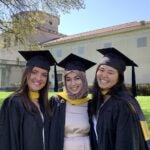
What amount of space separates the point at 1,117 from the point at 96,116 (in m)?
1.13

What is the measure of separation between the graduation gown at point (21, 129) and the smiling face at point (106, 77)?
814 mm

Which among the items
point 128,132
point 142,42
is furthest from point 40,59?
point 142,42

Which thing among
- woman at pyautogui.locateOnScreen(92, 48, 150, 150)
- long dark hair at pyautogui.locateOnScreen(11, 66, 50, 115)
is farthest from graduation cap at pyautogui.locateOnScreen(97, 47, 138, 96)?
long dark hair at pyautogui.locateOnScreen(11, 66, 50, 115)

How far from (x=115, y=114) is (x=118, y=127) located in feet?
0.52

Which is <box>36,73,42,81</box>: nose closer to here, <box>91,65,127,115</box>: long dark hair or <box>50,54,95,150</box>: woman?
<box>50,54,95,150</box>: woman

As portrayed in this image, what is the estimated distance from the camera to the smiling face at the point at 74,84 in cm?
466

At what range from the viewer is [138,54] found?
35094 mm

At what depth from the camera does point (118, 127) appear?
4.09 metres

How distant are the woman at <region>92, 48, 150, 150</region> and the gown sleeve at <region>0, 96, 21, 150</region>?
0.93m

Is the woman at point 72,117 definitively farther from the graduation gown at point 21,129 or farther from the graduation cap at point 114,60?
the graduation cap at point 114,60

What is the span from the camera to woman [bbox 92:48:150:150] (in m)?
4.07

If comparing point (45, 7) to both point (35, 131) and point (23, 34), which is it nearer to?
point (23, 34)

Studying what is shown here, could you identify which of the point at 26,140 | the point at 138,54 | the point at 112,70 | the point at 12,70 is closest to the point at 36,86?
the point at 26,140

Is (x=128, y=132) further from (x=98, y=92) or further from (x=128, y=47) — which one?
(x=128, y=47)
